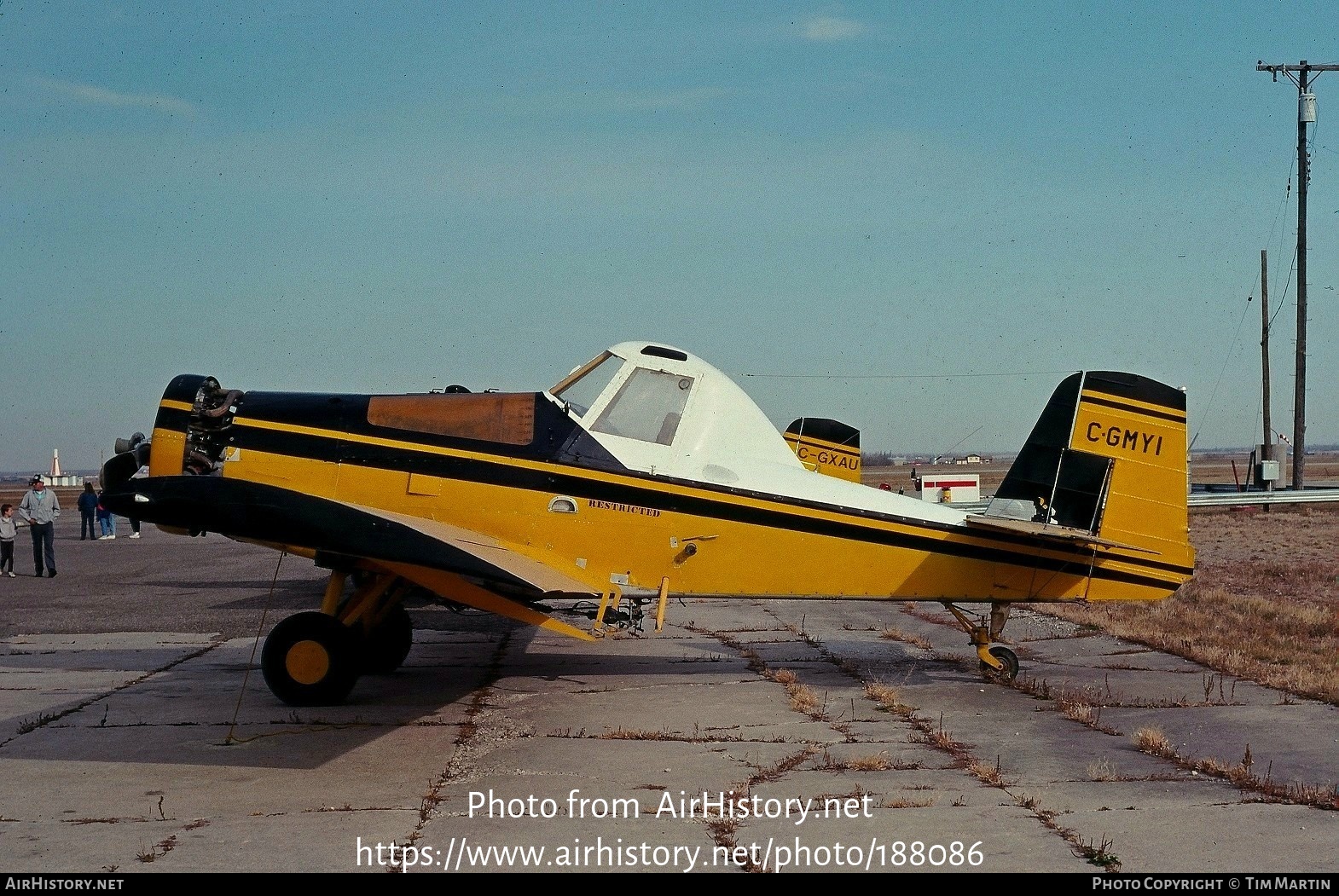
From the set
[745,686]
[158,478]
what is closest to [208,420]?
[158,478]

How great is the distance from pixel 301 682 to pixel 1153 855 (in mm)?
5890

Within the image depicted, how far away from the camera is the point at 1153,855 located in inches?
204

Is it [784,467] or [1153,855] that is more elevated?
[784,467]

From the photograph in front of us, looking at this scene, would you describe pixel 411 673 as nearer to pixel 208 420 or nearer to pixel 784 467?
pixel 208 420

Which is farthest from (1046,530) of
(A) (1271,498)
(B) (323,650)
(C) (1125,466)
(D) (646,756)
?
(A) (1271,498)

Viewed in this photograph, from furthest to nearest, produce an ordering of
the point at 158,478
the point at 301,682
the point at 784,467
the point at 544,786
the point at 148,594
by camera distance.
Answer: the point at 148,594, the point at 784,467, the point at 301,682, the point at 158,478, the point at 544,786

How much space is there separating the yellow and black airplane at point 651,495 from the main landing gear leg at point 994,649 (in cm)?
47

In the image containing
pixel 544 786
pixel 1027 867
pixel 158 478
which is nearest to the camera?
pixel 1027 867

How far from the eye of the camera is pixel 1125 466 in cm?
918

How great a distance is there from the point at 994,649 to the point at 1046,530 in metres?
1.33

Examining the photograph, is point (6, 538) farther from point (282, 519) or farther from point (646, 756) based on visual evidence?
point (646, 756)

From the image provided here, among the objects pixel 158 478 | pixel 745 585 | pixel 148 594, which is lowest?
pixel 148 594

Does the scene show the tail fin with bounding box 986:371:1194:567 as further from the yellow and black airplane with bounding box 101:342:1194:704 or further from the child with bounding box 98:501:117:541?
the child with bounding box 98:501:117:541

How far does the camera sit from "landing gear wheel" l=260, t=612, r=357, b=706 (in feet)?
27.5
